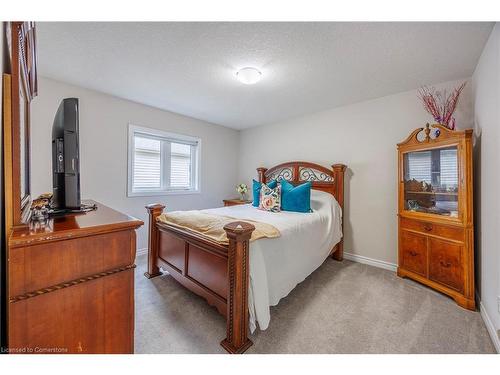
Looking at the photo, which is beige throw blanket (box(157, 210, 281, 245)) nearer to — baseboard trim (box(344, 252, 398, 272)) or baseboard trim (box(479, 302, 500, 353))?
baseboard trim (box(479, 302, 500, 353))

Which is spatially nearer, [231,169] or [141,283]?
[141,283]

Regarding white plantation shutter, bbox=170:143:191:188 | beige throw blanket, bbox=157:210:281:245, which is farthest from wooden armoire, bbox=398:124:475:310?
white plantation shutter, bbox=170:143:191:188

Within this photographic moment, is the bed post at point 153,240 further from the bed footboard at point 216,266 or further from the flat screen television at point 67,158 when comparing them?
the flat screen television at point 67,158

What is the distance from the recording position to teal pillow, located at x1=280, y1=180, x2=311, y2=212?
2.72m

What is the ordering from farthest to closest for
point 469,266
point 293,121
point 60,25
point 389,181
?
point 293,121, point 389,181, point 469,266, point 60,25

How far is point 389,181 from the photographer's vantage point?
2822mm

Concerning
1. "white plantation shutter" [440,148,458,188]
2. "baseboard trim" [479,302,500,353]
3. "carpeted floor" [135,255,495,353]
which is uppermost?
"white plantation shutter" [440,148,458,188]

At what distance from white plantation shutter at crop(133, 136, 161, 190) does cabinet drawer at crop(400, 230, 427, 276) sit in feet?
11.7

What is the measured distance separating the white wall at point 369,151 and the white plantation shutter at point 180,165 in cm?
203

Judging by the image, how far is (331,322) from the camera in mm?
1745
